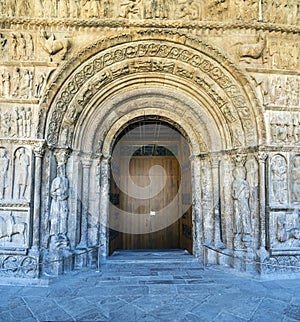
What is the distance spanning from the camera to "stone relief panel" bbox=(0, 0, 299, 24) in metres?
4.64

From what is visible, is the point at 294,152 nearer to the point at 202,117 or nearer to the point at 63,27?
the point at 202,117

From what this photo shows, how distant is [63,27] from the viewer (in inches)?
184

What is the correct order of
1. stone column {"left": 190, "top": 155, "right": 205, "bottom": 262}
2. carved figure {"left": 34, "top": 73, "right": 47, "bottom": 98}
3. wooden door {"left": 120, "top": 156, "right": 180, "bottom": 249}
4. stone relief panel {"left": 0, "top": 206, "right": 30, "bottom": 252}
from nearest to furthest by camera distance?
1. stone relief panel {"left": 0, "top": 206, "right": 30, "bottom": 252}
2. carved figure {"left": 34, "top": 73, "right": 47, "bottom": 98}
3. stone column {"left": 190, "top": 155, "right": 205, "bottom": 262}
4. wooden door {"left": 120, "top": 156, "right": 180, "bottom": 249}

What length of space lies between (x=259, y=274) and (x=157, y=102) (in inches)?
139

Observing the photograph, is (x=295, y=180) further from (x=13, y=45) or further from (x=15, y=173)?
(x=13, y=45)

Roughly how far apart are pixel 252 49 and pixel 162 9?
172 centimetres

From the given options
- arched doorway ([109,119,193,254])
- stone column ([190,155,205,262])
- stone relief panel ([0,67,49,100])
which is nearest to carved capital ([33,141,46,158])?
stone relief panel ([0,67,49,100])

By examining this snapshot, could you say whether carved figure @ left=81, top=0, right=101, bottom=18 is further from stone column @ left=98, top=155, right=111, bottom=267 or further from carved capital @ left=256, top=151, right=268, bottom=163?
carved capital @ left=256, top=151, right=268, bottom=163

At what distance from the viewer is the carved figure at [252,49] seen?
467cm

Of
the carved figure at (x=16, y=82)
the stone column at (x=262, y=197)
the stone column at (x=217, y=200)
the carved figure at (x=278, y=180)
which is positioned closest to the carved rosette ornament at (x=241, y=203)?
the stone column at (x=262, y=197)

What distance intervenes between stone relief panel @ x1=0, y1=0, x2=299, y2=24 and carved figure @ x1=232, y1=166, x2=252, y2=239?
291 cm

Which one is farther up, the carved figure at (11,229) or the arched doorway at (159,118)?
the arched doorway at (159,118)

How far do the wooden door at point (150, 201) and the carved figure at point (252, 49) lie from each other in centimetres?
383

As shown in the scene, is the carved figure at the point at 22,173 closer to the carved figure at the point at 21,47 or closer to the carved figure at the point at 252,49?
the carved figure at the point at 21,47
